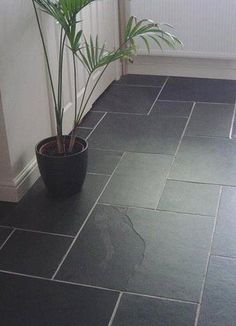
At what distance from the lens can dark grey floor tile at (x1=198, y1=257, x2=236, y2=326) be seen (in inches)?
63.0

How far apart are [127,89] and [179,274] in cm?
192

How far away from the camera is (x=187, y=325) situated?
1578 millimetres

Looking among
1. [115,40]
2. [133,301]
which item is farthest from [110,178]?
[115,40]

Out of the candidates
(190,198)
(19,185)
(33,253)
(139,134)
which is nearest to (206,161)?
(190,198)

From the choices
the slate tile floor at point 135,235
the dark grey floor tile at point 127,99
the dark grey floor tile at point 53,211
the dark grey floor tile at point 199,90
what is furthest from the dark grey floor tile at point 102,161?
the dark grey floor tile at point 199,90

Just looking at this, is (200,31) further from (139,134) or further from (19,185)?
(19,185)

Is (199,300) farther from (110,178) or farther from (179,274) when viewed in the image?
(110,178)

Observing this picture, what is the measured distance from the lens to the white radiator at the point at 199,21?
11.0 feet

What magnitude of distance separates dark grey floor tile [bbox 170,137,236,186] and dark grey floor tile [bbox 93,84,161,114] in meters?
0.53

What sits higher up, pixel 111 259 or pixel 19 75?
pixel 19 75

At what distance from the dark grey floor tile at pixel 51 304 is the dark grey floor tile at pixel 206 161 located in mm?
877

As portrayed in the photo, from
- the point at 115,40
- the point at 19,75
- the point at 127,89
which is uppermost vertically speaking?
the point at 19,75

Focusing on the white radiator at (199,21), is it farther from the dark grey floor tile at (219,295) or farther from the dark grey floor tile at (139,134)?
the dark grey floor tile at (219,295)

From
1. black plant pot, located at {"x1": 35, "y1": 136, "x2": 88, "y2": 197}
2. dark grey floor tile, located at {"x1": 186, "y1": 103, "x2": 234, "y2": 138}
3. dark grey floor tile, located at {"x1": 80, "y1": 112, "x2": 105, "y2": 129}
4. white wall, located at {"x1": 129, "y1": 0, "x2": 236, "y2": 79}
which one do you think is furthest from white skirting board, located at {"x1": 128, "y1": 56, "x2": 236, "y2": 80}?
black plant pot, located at {"x1": 35, "y1": 136, "x2": 88, "y2": 197}
